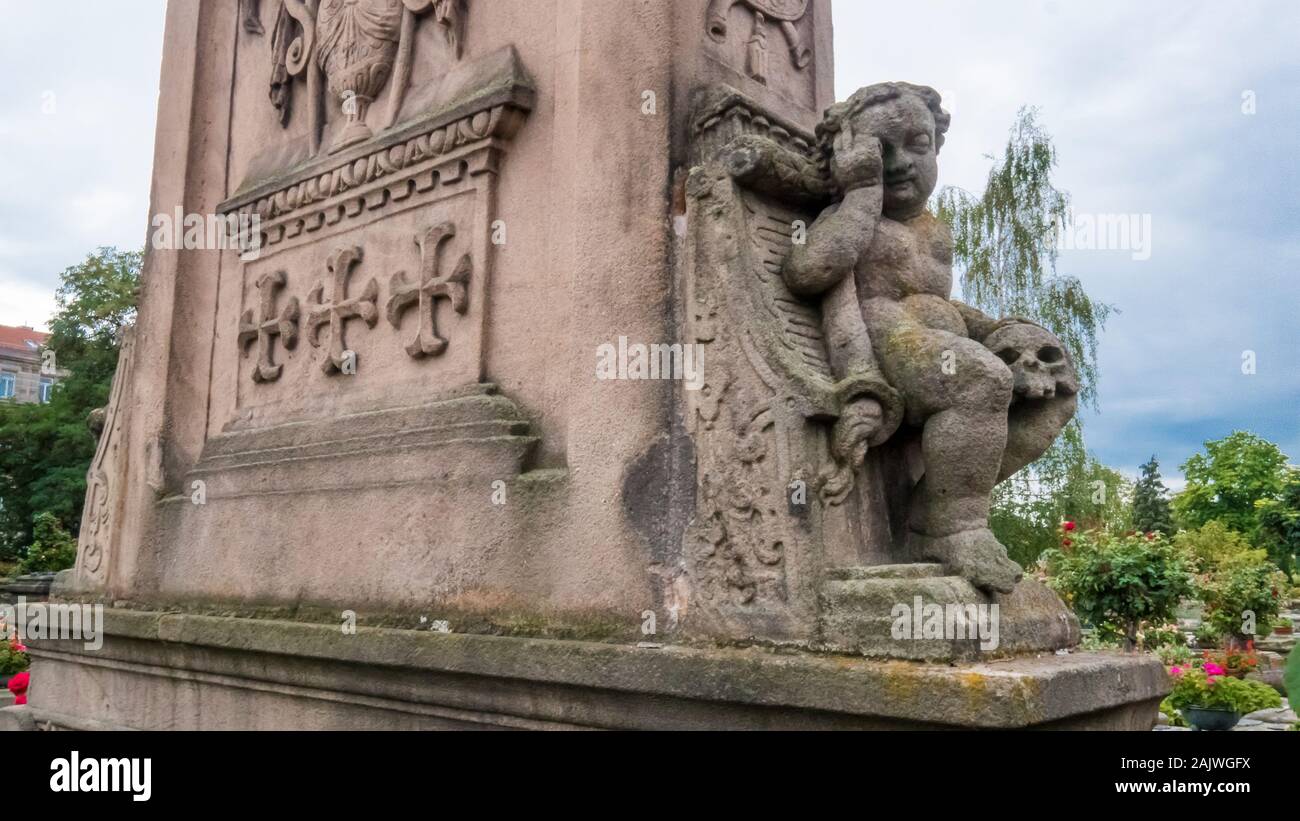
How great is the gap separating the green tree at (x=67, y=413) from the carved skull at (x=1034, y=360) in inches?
1202

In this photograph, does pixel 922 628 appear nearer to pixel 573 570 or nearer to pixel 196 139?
pixel 573 570

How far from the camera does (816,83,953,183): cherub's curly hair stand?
3.55m

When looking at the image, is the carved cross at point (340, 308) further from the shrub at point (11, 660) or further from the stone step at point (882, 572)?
the shrub at point (11, 660)

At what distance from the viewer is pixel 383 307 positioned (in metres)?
4.77

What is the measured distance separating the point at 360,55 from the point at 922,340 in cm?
329

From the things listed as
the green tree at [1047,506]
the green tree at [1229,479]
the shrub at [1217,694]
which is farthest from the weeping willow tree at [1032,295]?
the green tree at [1229,479]

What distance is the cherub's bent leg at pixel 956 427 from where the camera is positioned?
3283 millimetres

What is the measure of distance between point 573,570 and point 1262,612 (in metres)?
15.8

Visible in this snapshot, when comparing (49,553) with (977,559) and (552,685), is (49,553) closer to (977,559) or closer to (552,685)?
(552,685)

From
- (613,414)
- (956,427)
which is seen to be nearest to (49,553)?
(613,414)

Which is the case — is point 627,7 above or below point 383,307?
above

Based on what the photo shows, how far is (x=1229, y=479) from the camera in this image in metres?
49.9
